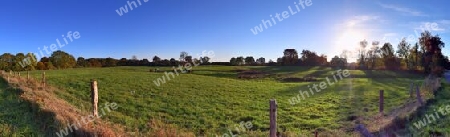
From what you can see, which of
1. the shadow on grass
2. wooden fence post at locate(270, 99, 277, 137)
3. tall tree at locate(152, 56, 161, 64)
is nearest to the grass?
the shadow on grass

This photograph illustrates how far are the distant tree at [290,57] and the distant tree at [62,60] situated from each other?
187ft

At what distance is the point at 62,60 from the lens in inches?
3150

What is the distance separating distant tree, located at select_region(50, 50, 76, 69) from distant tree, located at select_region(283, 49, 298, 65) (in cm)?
5700

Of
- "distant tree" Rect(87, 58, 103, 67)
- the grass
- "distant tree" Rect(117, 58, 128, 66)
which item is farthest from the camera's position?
"distant tree" Rect(117, 58, 128, 66)

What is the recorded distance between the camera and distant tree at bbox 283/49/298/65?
90.5 m

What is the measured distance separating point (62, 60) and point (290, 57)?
61.3 m

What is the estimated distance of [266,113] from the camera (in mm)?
18000

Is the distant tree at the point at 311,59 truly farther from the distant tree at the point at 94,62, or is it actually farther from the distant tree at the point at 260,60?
the distant tree at the point at 94,62

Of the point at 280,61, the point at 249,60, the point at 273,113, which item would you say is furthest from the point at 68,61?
the point at 273,113

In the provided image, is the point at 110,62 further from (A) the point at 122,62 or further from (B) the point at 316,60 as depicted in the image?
(B) the point at 316,60

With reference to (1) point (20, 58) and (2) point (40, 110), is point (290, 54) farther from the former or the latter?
(2) point (40, 110)

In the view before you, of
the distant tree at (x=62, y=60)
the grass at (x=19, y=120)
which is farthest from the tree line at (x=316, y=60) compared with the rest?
the grass at (x=19, y=120)

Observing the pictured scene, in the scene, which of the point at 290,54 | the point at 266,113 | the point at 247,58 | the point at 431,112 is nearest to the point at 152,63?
the point at 247,58

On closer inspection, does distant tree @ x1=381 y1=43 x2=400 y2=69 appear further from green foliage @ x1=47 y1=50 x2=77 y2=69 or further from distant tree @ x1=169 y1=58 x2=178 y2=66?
green foliage @ x1=47 y1=50 x2=77 y2=69
